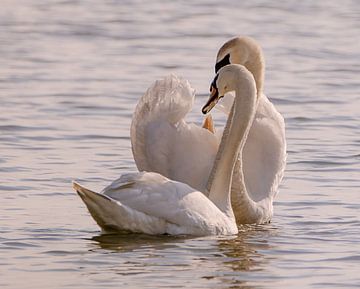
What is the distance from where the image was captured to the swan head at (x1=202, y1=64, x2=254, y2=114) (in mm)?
10219

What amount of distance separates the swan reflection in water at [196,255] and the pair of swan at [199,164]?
94mm

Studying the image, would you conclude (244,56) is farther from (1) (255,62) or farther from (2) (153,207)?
(2) (153,207)

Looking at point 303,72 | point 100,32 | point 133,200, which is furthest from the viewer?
point 100,32

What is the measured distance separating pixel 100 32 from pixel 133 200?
10591 millimetres

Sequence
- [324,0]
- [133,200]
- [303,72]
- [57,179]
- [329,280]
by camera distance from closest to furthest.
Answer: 1. [329,280]
2. [133,200]
3. [57,179]
4. [303,72]
5. [324,0]

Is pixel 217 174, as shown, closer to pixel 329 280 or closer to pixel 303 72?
pixel 329 280

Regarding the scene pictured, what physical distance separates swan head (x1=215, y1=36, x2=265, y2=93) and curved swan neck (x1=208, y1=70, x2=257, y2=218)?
2.62 ft

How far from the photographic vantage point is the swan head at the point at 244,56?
11148mm

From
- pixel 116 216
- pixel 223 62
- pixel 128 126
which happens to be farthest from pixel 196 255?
pixel 128 126

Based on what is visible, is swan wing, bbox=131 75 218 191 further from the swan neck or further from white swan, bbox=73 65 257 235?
the swan neck

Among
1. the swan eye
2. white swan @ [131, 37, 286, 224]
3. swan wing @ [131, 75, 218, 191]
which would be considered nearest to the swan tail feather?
white swan @ [131, 37, 286, 224]

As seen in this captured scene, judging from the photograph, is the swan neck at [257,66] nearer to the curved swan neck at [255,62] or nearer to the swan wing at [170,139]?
the curved swan neck at [255,62]

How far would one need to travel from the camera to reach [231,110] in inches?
425

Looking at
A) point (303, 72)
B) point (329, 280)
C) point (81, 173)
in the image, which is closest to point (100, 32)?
point (303, 72)
